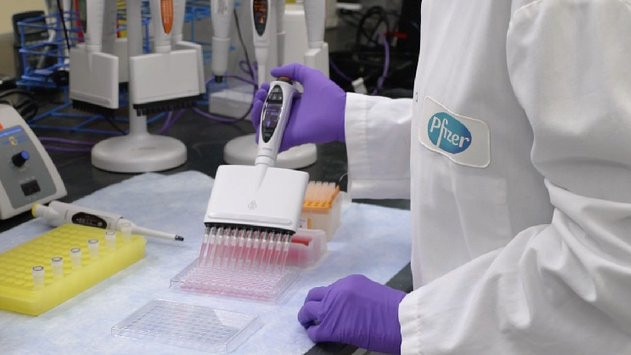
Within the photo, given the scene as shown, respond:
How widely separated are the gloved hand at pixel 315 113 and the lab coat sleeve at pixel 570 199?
0.42 meters

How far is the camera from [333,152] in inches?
62.6

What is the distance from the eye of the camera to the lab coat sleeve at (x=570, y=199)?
65 centimetres

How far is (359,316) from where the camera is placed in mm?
861

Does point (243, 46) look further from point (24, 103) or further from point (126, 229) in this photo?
point (126, 229)

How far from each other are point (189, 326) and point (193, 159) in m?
0.66

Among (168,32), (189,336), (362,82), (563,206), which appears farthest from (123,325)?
(362,82)

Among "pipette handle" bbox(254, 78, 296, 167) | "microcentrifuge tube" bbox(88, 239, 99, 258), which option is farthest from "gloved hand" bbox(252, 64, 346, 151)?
"microcentrifuge tube" bbox(88, 239, 99, 258)

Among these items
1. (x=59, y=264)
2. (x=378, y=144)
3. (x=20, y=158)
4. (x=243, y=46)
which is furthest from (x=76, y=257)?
(x=243, y=46)

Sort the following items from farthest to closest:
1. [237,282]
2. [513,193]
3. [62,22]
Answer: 1. [62,22]
2. [237,282]
3. [513,193]

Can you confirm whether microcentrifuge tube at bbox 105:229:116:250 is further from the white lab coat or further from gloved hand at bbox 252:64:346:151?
the white lab coat

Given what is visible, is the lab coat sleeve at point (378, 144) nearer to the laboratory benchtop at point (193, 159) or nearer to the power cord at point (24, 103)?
the laboratory benchtop at point (193, 159)

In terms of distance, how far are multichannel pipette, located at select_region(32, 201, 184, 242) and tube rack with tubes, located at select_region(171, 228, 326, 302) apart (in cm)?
10

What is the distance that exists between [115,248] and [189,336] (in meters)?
0.23

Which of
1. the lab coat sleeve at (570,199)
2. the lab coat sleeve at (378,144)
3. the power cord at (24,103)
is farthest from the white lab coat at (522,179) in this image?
the power cord at (24,103)
